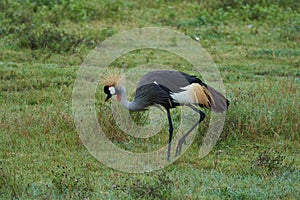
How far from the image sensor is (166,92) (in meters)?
6.74

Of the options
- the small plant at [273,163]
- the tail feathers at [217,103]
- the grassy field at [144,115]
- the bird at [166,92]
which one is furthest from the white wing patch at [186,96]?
the small plant at [273,163]

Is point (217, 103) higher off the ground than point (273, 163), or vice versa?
point (217, 103)

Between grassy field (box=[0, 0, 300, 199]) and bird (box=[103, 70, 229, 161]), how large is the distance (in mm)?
538

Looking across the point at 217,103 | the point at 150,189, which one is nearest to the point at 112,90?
the point at 217,103

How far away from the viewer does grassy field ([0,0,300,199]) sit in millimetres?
5727

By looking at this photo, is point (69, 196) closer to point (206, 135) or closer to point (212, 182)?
point (212, 182)

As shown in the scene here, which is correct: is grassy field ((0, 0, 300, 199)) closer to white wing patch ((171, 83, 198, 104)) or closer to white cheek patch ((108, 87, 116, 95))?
white wing patch ((171, 83, 198, 104))

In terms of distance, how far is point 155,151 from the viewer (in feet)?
22.8

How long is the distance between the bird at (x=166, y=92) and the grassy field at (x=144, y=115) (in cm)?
54

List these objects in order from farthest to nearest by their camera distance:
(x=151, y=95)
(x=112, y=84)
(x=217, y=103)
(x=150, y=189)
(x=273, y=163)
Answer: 1. (x=217, y=103)
2. (x=151, y=95)
3. (x=112, y=84)
4. (x=273, y=163)
5. (x=150, y=189)

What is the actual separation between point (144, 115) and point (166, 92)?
3.02ft

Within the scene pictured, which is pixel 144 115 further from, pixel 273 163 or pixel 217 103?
pixel 273 163

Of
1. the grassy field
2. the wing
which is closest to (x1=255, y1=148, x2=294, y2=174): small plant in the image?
the grassy field

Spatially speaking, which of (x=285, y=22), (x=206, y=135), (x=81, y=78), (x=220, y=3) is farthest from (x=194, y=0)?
(x=206, y=135)
